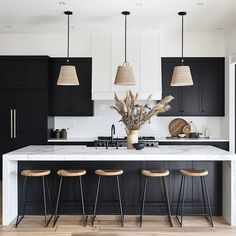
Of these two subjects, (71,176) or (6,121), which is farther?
(6,121)

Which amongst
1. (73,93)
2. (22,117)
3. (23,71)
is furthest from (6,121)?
(73,93)

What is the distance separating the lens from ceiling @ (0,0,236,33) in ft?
15.9

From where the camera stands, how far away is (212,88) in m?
6.70

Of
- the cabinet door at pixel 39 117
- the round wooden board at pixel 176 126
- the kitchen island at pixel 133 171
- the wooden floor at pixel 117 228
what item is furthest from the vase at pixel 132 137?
the round wooden board at pixel 176 126

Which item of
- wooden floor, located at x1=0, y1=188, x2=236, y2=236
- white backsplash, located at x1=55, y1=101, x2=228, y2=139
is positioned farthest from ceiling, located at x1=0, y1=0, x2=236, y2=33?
wooden floor, located at x1=0, y1=188, x2=236, y2=236

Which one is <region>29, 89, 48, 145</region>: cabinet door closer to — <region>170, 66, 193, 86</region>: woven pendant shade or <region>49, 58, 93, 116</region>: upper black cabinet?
<region>49, 58, 93, 116</region>: upper black cabinet

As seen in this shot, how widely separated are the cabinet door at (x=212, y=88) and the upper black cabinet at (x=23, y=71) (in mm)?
3145

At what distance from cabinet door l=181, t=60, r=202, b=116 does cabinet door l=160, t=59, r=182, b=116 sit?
0.10m

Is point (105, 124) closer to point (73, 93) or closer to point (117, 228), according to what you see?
point (73, 93)

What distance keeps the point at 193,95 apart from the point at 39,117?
121 inches

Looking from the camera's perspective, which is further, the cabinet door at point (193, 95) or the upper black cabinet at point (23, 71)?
the cabinet door at point (193, 95)

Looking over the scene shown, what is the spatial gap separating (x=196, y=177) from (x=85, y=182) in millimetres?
1504

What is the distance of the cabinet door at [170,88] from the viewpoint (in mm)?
6734

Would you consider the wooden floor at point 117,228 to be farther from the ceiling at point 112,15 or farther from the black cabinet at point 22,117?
the ceiling at point 112,15
